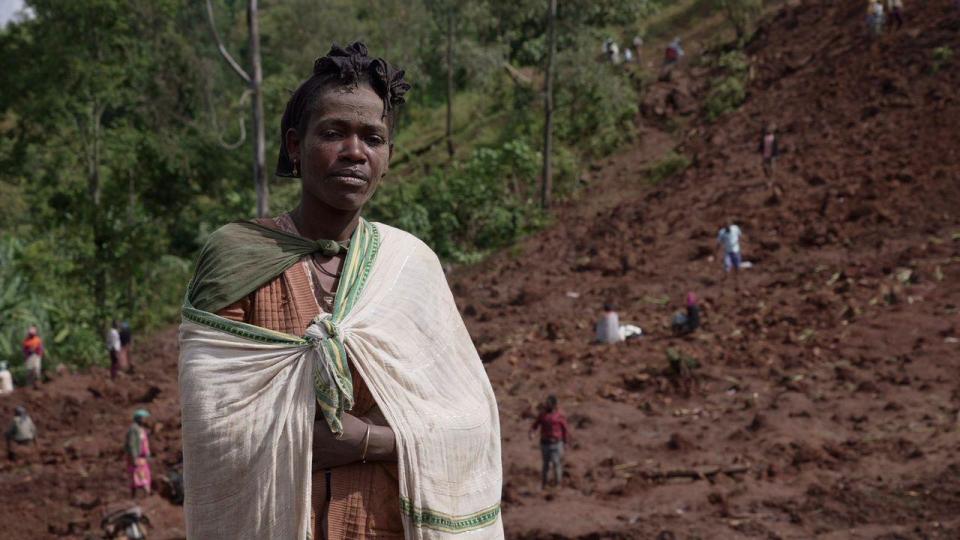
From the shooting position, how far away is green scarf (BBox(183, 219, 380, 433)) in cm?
228

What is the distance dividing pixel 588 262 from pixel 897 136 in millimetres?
6077

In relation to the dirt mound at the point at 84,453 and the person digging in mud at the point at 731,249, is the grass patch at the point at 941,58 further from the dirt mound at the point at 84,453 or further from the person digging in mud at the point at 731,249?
the dirt mound at the point at 84,453

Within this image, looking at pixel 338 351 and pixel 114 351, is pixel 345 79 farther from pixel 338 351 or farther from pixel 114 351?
pixel 114 351

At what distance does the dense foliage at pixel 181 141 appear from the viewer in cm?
2148

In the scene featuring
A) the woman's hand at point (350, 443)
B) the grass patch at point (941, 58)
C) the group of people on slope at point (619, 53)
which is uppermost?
the group of people on slope at point (619, 53)

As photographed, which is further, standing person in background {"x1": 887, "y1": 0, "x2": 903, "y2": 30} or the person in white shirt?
standing person in background {"x1": 887, "y1": 0, "x2": 903, "y2": 30}

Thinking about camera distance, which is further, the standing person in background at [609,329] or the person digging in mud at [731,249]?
the person digging in mud at [731,249]

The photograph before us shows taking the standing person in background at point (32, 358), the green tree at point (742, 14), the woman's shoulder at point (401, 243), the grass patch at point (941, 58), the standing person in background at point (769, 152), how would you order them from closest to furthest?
1. the woman's shoulder at point (401, 243)
2. the standing person in background at point (32, 358)
3. the standing person in background at point (769, 152)
4. the grass patch at point (941, 58)
5. the green tree at point (742, 14)

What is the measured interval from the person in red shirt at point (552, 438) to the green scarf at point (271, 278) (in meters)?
8.45

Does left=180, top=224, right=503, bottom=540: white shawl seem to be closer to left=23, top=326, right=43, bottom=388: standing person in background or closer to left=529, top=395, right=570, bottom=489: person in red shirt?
left=529, top=395, right=570, bottom=489: person in red shirt

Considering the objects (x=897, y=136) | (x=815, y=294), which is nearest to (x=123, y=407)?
(x=815, y=294)

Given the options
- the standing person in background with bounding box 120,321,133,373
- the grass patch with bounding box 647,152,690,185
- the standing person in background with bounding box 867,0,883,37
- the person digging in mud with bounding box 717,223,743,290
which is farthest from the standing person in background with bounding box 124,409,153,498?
the standing person in background with bounding box 867,0,883,37

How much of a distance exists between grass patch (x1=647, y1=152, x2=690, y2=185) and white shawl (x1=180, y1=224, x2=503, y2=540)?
71.8 feet

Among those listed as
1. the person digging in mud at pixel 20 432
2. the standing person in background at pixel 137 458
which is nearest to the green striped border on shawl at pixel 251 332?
the standing person in background at pixel 137 458
